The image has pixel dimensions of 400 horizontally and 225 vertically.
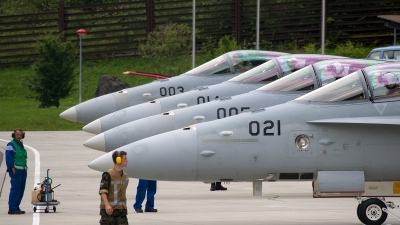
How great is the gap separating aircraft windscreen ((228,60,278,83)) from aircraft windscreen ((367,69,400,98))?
191 inches

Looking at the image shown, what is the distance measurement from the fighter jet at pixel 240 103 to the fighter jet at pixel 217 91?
4.11ft

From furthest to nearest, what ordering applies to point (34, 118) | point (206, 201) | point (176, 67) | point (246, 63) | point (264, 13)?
point (264, 13) → point (176, 67) → point (34, 118) → point (246, 63) → point (206, 201)

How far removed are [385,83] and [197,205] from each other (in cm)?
494

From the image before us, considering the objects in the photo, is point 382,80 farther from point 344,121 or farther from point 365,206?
point 365,206

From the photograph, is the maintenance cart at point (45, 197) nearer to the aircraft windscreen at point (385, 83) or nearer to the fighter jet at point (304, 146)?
the fighter jet at point (304, 146)

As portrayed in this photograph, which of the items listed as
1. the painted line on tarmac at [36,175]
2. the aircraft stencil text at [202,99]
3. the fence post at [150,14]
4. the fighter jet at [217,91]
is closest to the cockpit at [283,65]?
the fighter jet at [217,91]

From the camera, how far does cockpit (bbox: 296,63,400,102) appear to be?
1231 centimetres

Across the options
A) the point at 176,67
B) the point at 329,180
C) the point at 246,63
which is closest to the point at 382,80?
the point at 329,180

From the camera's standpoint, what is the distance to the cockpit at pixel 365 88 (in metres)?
12.3

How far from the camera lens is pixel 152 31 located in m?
46.9

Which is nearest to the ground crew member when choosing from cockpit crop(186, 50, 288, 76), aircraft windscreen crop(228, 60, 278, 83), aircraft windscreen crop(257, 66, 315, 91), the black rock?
aircraft windscreen crop(228, 60, 278, 83)

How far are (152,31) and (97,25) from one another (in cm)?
367

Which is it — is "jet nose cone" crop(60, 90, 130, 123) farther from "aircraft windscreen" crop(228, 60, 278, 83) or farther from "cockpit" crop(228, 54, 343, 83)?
"cockpit" crop(228, 54, 343, 83)

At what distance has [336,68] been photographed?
14500 mm
